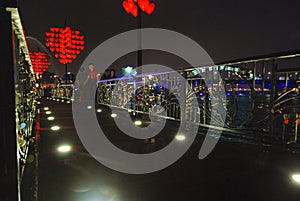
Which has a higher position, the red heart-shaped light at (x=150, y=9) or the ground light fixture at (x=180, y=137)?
the red heart-shaped light at (x=150, y=9)

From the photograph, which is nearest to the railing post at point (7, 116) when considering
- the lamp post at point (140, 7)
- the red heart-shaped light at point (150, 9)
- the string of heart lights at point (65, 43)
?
the lamp post at point (140, 7)

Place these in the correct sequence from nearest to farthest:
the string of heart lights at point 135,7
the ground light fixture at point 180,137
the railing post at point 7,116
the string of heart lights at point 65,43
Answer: the railing post at point 7,116
the ground light fixture at point 180,137
the string of heart lights at point 135,7
the string of heart lights at point 65,43

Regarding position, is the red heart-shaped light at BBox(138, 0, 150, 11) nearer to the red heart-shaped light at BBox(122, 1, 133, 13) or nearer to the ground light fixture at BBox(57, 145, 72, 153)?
the red heart-shaped light at BBox(122, 1, 133, 13)

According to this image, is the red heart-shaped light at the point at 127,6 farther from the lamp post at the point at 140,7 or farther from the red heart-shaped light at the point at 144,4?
the red heart-shaped light at the point at 144,4

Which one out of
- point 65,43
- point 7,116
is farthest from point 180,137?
point 65,43

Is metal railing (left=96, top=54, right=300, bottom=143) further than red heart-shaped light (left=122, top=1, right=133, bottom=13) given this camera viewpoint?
No

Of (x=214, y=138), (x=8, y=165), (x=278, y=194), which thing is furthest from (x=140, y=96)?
(x=8, y=165)

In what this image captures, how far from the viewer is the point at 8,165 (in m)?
1.12

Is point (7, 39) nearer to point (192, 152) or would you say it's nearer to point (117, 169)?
point (117, 169)

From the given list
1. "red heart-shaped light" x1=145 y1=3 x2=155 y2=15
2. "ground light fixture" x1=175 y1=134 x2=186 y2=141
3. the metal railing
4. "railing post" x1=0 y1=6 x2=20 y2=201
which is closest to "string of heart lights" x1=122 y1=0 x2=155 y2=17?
"red heart-shaped light" x1=145 y1=3 x2=155 y2=15

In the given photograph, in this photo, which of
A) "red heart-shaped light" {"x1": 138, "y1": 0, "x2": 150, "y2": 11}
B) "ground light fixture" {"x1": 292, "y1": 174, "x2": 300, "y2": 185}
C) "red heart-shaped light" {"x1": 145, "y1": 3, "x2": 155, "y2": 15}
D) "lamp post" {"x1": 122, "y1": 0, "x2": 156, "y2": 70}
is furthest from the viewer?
"red heart-shaped light" {"x1": 145, "y1": 3, "x2": 155, "y2": 15}

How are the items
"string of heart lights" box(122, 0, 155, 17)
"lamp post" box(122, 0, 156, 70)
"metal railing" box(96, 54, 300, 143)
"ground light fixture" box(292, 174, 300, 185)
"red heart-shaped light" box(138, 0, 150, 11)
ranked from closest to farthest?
"ground light fixture" box(292, 174, 300, 185) < "metal railing" box(96, 54, 300, 143) < "lamp post" box(122, 0, 156, 70) < "red heart-shaped light" box(138, 0, 150, 11) < "string of heart lights" box(122, 0, 155, 17)

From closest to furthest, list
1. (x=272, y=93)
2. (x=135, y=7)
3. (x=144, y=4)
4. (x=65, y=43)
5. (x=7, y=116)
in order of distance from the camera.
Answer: (x=7, y=116), (x=272, y=93), (x=144, y=4), (x=135, y=7), (x=65, y=43)

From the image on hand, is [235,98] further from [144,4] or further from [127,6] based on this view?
[127,6]
